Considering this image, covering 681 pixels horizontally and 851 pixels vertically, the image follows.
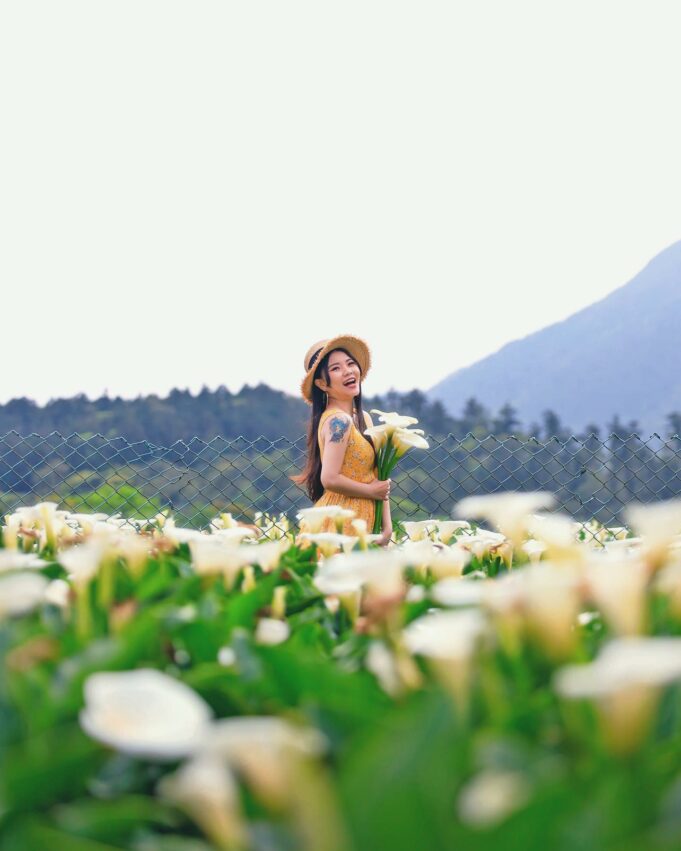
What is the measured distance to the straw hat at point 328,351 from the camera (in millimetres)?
4730

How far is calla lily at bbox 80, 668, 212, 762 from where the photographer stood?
73 cm

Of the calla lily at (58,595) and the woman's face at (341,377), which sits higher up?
the woman's face at (341,377)

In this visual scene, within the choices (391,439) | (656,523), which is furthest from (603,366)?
(656,523)

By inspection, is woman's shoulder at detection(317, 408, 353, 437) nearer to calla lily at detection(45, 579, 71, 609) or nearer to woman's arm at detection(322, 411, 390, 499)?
woman's arm at detection(322, 411, 390, 499)

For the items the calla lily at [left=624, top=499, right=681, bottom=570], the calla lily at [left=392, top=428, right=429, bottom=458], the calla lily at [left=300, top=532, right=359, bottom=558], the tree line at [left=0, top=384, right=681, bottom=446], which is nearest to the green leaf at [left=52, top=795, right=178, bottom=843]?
the calla lily at [left=624, top=499, right=681, bottom=570]

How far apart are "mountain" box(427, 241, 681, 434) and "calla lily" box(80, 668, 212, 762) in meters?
155

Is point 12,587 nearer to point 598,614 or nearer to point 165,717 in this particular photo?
point 165,717

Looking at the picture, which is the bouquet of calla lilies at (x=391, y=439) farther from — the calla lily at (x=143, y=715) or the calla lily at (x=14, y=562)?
the calla lily at (x=143, y=715)

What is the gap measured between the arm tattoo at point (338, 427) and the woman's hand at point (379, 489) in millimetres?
289

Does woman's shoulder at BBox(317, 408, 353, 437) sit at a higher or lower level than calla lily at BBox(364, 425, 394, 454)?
higher

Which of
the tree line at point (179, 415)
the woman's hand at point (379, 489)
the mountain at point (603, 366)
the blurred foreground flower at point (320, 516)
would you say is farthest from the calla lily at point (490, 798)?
the mountain at point (603, 366)

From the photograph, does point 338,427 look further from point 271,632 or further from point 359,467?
point 271,632

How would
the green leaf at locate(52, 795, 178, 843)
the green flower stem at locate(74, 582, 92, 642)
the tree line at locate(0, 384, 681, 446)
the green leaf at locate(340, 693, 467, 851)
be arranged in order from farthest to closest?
the tree line at locate(0, 384, 681, 446), the green flower stem at locate(74, 582, 92, 642), the green leaf at locate(52, 795, 178, 843), the green leaf at locate(340, 693, 467, 851)

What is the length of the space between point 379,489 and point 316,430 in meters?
0.79
